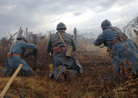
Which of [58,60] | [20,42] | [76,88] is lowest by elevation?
[76,88]

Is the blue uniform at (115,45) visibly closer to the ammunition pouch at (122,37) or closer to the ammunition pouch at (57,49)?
the ammunition pouch at (122,37)

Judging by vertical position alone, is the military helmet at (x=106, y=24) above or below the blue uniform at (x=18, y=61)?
above

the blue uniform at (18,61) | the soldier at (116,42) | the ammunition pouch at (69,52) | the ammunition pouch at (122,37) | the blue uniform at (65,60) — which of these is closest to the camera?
the soldier at (116,42)

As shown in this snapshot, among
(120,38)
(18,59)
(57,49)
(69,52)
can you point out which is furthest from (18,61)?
(120,38)

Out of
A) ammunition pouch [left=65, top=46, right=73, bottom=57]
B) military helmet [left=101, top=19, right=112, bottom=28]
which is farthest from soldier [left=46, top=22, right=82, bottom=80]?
military helmet [left=101, top=19, right=112, bottom=28]

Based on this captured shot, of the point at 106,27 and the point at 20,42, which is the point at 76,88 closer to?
the point at 106,27

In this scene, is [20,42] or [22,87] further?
[20,42]

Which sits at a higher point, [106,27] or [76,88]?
[106,27]

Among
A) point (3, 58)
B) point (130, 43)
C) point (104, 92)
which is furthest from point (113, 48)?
point (3, 58)

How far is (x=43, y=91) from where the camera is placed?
347cm

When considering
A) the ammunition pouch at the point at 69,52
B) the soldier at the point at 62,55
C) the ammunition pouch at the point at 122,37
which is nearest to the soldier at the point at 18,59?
the soldier at the point at 62,55

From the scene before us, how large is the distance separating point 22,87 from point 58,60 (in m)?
1.78

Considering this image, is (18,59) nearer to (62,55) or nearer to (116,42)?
(62,55)

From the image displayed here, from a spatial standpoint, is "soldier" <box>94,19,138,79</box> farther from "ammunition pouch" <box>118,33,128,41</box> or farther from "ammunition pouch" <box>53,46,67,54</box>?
"ammunition pouch" <box>53,46,67,54</box>
